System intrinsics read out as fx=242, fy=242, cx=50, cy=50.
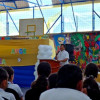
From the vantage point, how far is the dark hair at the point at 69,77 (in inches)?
59.7

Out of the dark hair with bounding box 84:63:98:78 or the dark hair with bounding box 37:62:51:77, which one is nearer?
the dark hair with bounding box 84:63:98:78

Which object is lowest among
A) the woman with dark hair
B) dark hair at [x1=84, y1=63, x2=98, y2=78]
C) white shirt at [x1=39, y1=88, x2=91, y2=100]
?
the woman with dark hair

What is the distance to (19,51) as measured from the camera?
7609 mm

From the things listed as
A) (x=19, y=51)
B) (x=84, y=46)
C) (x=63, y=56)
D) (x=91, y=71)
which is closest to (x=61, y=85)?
(x=91, y=71)

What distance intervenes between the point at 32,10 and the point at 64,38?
2.41m

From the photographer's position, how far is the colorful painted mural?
11281 mm

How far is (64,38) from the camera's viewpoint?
1202cm

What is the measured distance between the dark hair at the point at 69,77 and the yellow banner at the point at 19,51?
585 centimetres

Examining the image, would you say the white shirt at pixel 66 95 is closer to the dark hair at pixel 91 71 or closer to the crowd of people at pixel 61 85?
the crowd of people at pixel 61 85

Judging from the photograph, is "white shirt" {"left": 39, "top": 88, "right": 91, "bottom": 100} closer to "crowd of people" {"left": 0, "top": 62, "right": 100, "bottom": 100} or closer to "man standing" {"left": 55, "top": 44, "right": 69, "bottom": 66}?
"crowd of people" {"left": 0, "top": 62, "right": 100, "bottom": 100}

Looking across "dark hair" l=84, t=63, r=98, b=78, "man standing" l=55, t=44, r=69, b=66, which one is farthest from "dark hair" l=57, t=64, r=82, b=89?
"man standing" l=55, t=44, r=69, b=66

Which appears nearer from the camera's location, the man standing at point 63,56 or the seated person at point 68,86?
the seated person at point 68,86

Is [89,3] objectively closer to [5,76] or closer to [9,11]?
[9,11]

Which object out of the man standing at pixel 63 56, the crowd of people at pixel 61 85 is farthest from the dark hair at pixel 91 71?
the man standing at pixel 63 56
